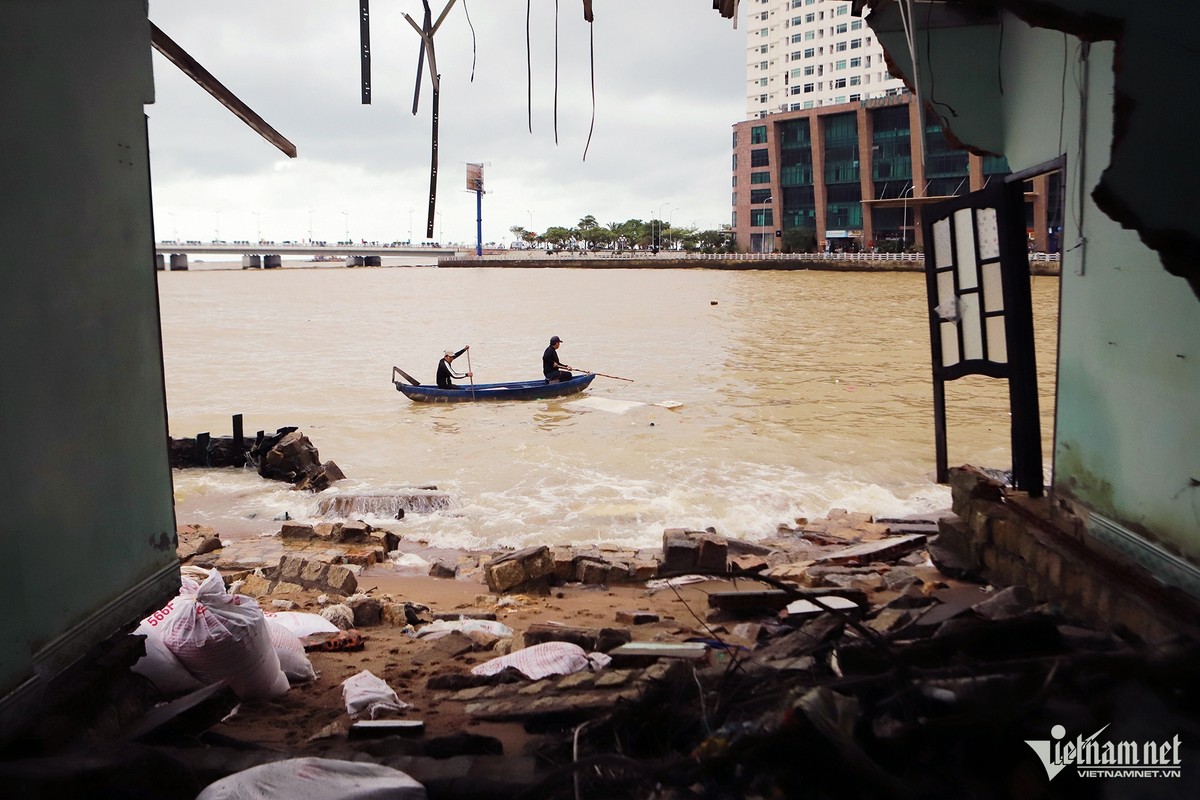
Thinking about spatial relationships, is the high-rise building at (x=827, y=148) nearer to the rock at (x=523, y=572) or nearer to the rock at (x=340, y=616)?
the rock at (x=523, y=572)

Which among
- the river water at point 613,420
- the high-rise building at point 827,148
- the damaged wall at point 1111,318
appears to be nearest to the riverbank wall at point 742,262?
the high-rise building at point 827,148

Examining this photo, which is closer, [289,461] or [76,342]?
[76,342]

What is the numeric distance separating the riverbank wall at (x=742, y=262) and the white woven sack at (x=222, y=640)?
44.2 m

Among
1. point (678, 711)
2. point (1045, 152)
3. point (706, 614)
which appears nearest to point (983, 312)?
point (1045, 152)

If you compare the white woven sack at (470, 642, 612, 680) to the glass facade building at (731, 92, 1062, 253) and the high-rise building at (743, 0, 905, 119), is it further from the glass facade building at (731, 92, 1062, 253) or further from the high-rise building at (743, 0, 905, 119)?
the high-rise building at (743, 0, 905, 119)

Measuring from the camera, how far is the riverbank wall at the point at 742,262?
68500mm

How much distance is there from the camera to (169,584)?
4051 mm

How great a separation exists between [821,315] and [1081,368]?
40432 mm

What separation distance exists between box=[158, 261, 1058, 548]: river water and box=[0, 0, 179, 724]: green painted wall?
6.05 meters

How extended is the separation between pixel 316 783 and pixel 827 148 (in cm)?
8350

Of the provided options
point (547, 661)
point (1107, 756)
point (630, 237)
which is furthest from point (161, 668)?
point (630, 237)

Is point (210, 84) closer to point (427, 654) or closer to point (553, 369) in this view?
point (427, 654)

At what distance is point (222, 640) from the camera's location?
3.94m

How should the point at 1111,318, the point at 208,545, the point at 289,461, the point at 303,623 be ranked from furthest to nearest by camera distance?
1. the point at 289,461
2. the point at 208,545
3. the point at 303,623
4. the point at 1111,318
